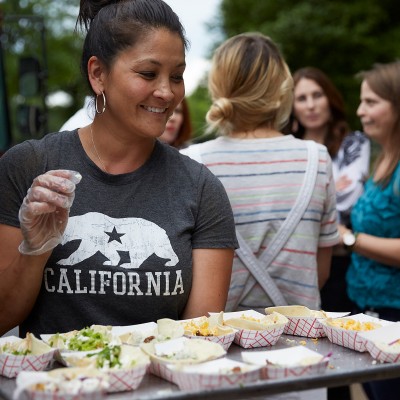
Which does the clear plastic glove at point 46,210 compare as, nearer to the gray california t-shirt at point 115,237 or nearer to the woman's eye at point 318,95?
the gray california t-shirt at point 115,237

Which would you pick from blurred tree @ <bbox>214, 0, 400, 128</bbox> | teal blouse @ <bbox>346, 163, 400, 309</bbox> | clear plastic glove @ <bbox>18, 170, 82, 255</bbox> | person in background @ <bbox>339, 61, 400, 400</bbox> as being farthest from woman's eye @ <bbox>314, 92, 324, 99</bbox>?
blurred tree @ <bbox>214, 0, 400, 128</bbox>

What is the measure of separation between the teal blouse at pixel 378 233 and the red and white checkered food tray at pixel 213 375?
7.37 feet

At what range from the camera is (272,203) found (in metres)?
3.39

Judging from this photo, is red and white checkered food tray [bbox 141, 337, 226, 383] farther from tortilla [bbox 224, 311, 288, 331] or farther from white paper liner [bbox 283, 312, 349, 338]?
white paper liner [bbox 283, 312, 349, 338]

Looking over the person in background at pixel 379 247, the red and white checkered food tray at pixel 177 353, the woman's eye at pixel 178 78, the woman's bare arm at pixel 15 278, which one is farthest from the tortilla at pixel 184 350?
the person in background at pixel 379 247

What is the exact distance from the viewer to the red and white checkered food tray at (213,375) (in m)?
1.85

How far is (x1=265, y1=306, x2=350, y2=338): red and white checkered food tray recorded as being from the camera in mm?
2385

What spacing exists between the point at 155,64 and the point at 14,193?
1.82 feet

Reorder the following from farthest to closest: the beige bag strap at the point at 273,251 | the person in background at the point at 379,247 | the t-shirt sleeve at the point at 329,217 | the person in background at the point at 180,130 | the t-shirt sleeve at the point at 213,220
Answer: the person in background at the point at 180,130 < the person in background at the point at 379,247 < the t-shirt sleeve at the point at 329,217 < the beige bag strap at the point at 273,251 < the t-shirt sleeve at the point at 213,220

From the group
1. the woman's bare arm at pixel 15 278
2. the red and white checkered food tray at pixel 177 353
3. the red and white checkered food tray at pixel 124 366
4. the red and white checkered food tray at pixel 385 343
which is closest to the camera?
the red and white checkered food tray at pixel 124 366

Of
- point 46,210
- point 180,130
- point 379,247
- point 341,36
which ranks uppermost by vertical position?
point 46,210

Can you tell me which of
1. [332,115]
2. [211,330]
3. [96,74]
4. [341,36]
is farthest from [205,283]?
[341,36]

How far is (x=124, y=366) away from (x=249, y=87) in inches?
72.8

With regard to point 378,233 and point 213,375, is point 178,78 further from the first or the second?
point 378,233
